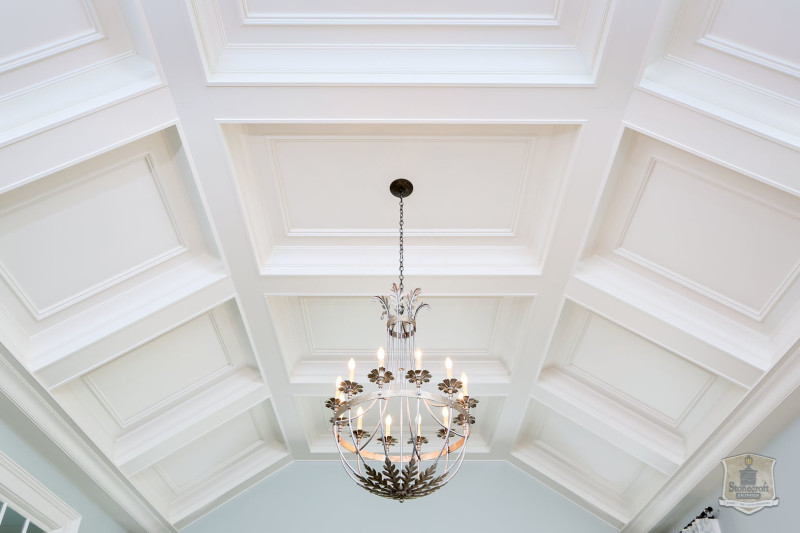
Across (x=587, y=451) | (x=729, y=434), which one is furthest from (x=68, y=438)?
(x=729, y=434)

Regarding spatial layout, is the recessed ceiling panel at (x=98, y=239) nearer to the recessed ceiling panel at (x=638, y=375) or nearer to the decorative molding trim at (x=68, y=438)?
the decorative molding trim at (x=68, y=438)

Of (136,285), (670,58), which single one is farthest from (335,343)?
(670,58)

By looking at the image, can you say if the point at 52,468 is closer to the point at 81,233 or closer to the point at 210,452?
the point at 210,452

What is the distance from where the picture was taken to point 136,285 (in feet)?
11.6

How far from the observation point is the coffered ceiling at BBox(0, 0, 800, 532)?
2.60 meters

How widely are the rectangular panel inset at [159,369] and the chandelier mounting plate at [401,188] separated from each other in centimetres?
173

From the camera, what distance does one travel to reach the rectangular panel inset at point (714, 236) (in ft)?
9.49

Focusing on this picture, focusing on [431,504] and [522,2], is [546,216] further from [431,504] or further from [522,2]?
[431,504]

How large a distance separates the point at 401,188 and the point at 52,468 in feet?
10.4

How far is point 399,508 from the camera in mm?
5609

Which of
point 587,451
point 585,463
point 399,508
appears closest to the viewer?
point 587,451

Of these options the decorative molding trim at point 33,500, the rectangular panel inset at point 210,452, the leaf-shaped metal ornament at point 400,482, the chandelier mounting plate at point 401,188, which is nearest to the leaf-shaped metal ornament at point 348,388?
the leaf-shaped metal ornament at point 400,482

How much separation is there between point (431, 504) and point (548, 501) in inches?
48.7

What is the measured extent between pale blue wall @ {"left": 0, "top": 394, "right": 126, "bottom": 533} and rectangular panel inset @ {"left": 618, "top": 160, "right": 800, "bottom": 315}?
395 cm
